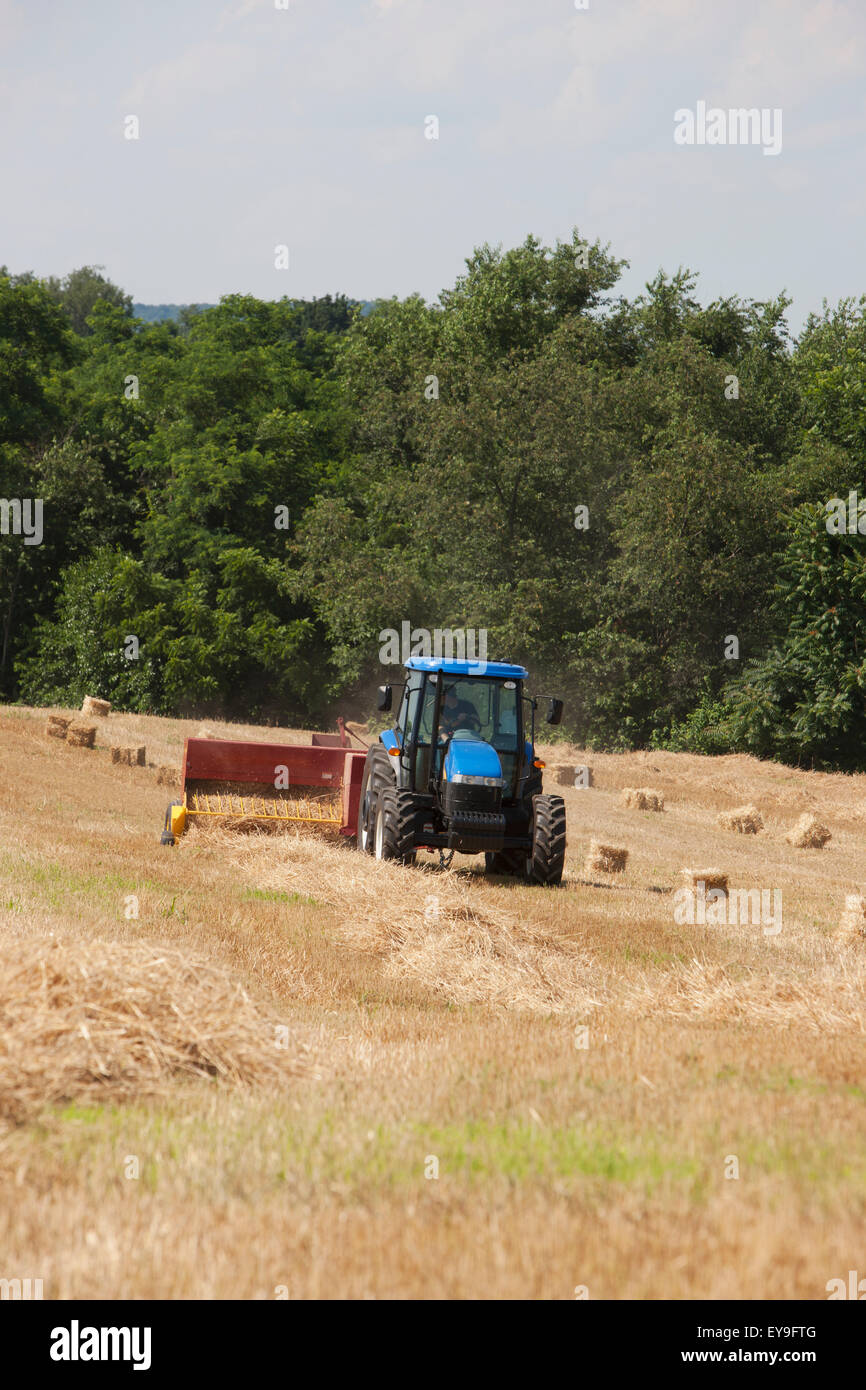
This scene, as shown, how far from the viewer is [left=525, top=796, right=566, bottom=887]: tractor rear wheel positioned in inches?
523

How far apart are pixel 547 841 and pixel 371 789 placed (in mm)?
2143

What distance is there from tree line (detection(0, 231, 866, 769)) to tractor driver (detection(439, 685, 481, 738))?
20.0 m

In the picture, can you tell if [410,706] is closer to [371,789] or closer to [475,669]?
[475,669]

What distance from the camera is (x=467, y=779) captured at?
13.0 meters

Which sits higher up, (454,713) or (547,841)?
(454,713)

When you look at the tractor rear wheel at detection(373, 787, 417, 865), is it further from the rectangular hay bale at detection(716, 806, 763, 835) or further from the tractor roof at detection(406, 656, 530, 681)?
the rectangular hay bale at detection(716, 806, 763, 835)

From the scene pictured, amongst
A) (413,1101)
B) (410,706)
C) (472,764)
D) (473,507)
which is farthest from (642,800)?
(413,1101)

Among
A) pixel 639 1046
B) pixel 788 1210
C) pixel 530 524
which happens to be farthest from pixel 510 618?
pixel 788 1210

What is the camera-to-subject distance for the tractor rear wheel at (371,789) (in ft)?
A: 45.8

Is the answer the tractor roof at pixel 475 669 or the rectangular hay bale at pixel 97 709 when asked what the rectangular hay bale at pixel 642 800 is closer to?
the tractor roof at pixel 475 669

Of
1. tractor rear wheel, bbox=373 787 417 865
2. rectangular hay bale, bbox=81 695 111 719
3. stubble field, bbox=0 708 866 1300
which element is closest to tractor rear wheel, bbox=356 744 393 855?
tractor rear wheel, bbox=373 787 417 865

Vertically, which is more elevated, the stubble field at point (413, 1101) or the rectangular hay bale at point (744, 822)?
the stubble field at point (413, 1101)

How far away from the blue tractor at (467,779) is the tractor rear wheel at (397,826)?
0.03 feet

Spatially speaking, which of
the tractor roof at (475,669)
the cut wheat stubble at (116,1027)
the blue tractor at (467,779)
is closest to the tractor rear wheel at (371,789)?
the blue tractor at (467,779)
